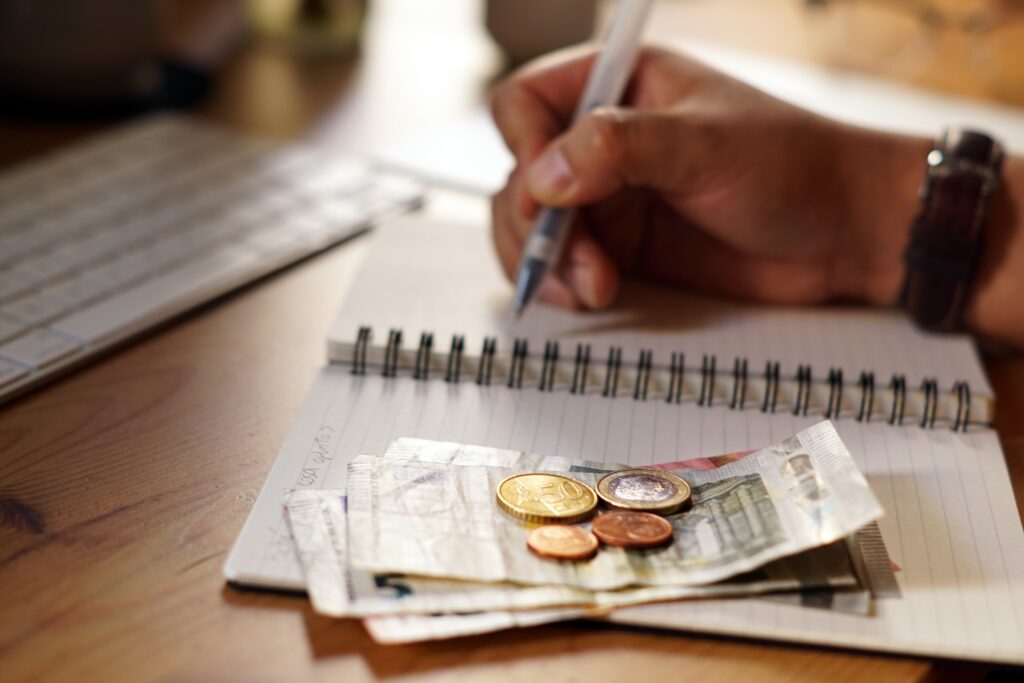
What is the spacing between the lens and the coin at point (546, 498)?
1.70 feet

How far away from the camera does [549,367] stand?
695mm

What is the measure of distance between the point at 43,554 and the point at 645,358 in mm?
377

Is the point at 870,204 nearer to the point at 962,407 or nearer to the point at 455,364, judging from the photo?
the point at 962,407

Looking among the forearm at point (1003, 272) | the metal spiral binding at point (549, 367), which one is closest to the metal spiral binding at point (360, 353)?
the metal spiral binding at point (549, 367)

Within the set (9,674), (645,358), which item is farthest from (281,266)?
(9,674)

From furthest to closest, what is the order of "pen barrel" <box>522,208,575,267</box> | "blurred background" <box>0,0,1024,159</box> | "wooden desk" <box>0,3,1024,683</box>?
"blurred background" <box>0,0,1024,159</box> < "pen barrel" <box>522,208,575,267</box> < "wooden desk" <box>0,3,1024,683</box>

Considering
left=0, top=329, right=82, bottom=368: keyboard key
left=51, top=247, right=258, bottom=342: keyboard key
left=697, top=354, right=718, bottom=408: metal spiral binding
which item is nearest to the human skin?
left=697, top=354, right=718, bottom=408: metal spiral binding

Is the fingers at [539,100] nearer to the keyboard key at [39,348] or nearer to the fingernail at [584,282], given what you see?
the fingernail at [584,282]

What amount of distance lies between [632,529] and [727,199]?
37 centimetres

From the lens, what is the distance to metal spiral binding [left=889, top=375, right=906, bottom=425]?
67 cm

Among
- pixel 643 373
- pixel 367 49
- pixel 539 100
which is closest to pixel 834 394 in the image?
pixel 643 373

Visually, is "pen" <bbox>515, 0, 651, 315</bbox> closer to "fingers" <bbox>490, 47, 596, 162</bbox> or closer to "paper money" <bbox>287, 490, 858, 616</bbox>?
"fingers" <bbox>490, 47, 596, 162</bbox>

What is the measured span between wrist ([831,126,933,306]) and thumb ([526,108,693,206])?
16cm

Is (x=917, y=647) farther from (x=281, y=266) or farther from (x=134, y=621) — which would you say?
(x=281, y=266)
